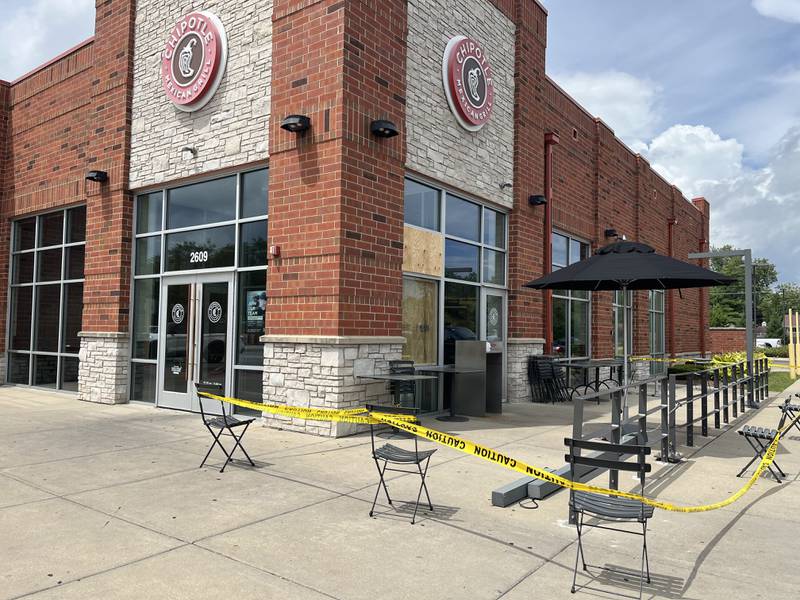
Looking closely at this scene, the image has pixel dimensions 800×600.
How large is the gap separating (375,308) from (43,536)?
518 centimetres

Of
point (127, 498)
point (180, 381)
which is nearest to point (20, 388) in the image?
point (180, 381)

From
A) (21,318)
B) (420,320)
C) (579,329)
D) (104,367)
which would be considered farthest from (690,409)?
(21,318)

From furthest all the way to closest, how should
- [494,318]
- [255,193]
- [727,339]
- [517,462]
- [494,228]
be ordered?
[727,339] < [494,228] < [494,318] < [255,193] < [517,462]

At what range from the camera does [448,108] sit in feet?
35.0

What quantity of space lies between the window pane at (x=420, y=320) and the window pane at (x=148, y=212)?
4.84m

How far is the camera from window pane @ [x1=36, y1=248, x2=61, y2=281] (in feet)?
44.2

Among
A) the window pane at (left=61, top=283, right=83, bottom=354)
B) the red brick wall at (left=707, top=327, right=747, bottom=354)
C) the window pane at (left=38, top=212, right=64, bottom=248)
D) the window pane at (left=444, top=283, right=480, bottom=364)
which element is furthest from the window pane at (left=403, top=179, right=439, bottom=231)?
the red brick wall at (left=707, top=327, right=747, bottom=354)

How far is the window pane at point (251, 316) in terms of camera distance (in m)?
9.41

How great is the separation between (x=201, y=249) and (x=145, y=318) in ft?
6.50

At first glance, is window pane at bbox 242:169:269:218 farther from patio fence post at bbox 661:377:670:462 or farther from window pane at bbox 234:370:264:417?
patio fence post at bbox 661:377:670:462

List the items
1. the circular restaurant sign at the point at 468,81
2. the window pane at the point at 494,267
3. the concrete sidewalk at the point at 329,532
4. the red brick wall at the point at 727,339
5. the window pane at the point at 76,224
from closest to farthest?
the concrete sidewalk at the point at 329,532
the circular restaurant sign at the point at 468,81
the window pane at the point at 494,267
the window pane at the point at 76,224
the red brick wall at the point at 727,339

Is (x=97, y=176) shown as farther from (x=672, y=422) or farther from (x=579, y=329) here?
(x=579, y=329)

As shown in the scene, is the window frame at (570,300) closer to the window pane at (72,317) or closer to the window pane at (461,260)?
the window pane at (461,260)

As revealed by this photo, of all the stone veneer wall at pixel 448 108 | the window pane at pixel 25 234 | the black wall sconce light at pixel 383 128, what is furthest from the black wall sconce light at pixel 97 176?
the stone veneer wall at pixel 448 108
